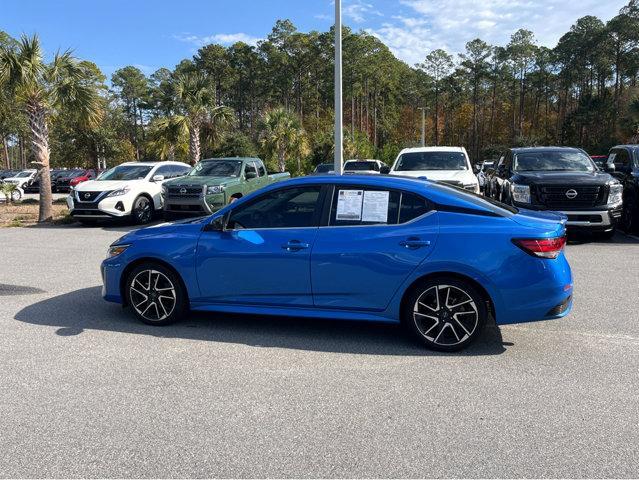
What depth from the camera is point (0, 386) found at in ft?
13.5

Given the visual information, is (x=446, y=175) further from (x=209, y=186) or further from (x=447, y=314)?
(x=447, y=314)

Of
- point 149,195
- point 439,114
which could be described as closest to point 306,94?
point 439,114

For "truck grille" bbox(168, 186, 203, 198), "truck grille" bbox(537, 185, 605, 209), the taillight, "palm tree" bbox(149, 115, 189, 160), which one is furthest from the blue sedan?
"palm tree" bbox(149, 115, 189, 160)

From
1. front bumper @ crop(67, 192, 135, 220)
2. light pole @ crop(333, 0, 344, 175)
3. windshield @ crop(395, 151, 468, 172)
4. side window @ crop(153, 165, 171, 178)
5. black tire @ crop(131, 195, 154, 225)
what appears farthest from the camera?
side window @ crop(153, 165, 171, 178)

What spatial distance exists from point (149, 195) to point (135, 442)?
12657mm

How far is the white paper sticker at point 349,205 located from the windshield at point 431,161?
28.5 ft

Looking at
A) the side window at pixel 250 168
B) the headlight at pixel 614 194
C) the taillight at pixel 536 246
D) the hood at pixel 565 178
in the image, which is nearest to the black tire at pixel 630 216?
the hood at pixel 565 178

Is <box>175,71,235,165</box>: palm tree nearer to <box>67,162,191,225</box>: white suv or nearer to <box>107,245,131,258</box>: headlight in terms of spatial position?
<box>67,162,191,225</box>: white suv

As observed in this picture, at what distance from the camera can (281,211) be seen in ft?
17.0

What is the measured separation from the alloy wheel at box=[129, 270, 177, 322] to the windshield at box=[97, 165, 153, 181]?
10489mm

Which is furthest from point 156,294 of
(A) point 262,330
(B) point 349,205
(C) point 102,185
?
(C) point 102,185

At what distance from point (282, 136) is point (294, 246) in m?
33.0

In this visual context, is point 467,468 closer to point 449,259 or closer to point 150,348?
point 449,259

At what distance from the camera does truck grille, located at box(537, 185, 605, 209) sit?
33.9 feet
